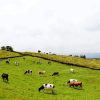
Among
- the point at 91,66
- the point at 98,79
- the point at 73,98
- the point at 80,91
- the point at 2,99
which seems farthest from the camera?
the point at 91,66

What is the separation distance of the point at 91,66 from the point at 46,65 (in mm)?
21428

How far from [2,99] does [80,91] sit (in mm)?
19096

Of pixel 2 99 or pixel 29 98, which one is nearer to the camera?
pixel 2 99

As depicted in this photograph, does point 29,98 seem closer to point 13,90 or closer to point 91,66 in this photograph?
point 13,90

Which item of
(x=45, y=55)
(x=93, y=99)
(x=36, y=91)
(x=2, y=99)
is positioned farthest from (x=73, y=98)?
(x=45, y=55)

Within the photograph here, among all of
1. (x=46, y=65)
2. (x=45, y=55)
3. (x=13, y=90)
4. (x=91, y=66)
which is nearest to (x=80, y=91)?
(x=13, y=90)

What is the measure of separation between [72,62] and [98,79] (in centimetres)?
4669

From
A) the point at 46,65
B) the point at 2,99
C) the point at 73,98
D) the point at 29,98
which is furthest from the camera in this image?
the point at 46,65

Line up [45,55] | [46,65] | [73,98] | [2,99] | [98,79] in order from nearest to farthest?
[2,99]
[73,98]
[98,79]
[46,65]
[45,55]

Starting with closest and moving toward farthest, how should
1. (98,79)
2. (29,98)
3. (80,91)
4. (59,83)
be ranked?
(29,98)
(80,91)
(59,83)
(98,79)

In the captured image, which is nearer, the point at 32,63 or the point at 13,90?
the point at 13,90

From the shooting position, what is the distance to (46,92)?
5409 cm

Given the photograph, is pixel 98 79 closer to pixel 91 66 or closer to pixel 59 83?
pixel 59 83

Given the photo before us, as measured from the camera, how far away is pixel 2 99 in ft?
138
